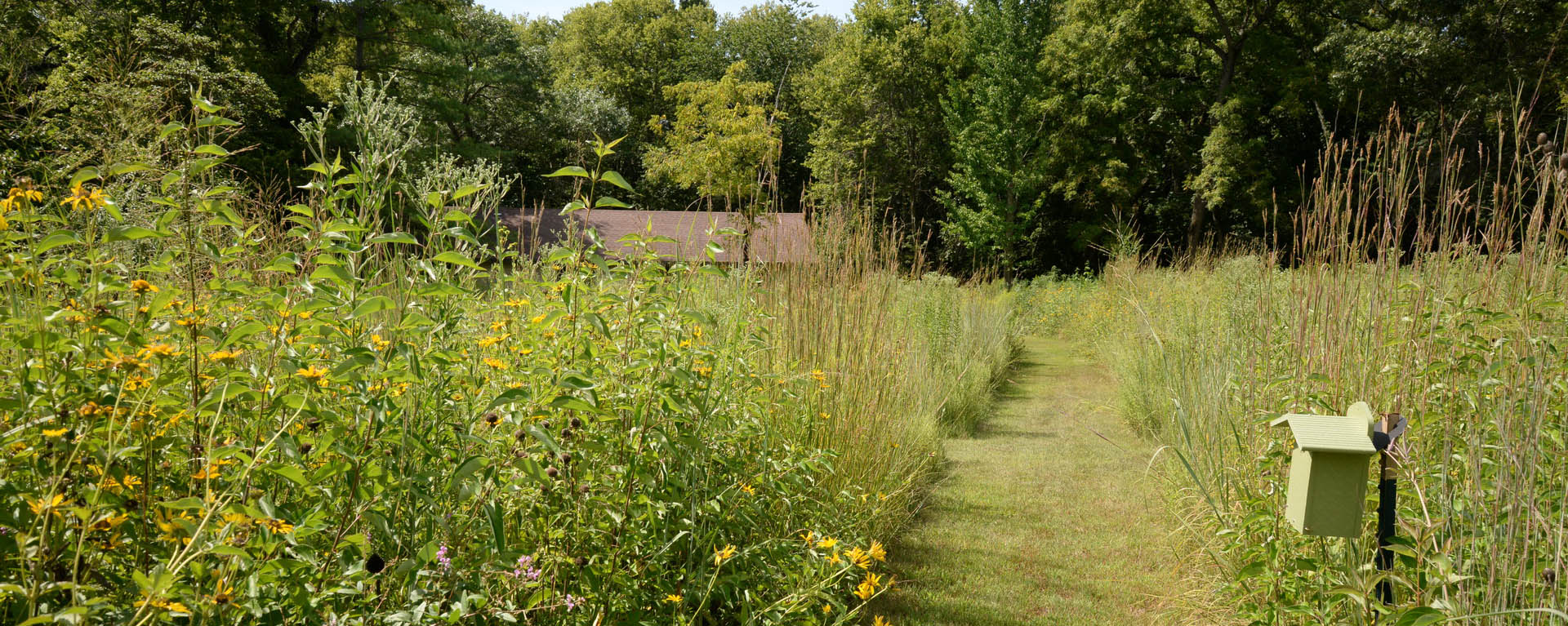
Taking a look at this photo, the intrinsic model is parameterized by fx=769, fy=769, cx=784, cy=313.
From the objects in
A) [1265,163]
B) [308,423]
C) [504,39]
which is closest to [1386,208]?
[308,423]

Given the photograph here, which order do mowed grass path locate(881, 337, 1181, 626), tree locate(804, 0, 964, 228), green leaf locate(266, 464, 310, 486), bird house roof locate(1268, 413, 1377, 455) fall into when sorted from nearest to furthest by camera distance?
green leaf locate(266, 464, 310, 486) → bird house roof locate(1268, 413, 1377, 455) → mowed grass path locate(881, 337, 1181, 626) → tree locate(804, 0, 964, 228)

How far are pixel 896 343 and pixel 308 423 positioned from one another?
11.0ft

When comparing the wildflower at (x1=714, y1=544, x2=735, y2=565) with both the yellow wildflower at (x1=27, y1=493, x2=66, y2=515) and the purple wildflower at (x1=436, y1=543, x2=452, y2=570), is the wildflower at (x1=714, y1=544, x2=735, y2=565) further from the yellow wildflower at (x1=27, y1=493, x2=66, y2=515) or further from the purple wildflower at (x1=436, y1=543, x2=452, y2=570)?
the yellow wildflower at (x1=27, y1=493, x2=66, y2=515)

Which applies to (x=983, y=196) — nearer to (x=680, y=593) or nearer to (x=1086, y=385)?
(x=1086, y=385)

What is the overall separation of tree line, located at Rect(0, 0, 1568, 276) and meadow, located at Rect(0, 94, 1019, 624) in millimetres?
10450

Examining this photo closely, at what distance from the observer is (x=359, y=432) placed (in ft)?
4.44

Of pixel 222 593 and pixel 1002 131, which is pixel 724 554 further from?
pixel 1002 131

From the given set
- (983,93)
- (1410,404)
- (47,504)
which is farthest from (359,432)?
(983,93)

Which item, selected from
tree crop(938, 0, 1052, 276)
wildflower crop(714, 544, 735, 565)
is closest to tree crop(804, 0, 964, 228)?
tree crop(938, 0, 1052, 276)

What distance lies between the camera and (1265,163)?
19.1m

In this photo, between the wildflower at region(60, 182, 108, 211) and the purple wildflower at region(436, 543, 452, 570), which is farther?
the purple wildflower at region(436, 543, 452, 570)

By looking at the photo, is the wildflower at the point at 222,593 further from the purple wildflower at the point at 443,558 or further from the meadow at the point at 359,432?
the purple wildflower at the point at 443,558

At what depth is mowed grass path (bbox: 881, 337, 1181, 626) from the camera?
2996 mm

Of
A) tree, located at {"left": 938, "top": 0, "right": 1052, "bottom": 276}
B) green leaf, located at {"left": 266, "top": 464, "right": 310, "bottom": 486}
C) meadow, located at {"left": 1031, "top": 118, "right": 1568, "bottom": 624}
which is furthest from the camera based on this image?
tree, located at {"left": 938, "top": 0, "right": 1052, "bottom": 276}
